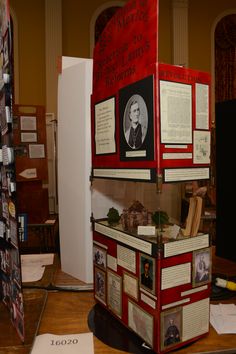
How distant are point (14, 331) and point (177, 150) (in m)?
0.61

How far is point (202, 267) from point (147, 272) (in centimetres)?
14

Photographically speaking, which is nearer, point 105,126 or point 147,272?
point 147,272

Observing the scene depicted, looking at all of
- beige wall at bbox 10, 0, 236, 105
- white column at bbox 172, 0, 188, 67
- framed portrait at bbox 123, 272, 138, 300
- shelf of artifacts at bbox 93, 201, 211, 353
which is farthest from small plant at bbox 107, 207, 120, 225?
white column at bbox 172, 0, 188, 67

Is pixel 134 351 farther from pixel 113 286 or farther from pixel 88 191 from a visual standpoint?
pixel 88 191

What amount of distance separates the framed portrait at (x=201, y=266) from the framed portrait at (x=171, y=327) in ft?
0.27

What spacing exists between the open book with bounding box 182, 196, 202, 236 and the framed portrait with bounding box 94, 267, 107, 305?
0.31 m

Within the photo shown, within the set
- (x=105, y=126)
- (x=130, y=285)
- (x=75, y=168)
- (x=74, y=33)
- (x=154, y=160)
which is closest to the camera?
(x=154, y=160)

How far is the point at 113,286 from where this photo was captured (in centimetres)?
93

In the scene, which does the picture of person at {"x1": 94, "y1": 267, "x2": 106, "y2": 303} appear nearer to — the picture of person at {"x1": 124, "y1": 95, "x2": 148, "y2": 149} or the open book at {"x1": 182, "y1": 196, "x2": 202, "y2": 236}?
the open book at {"x1": 182, "y1": 196, "x2": 202, "y2": 236}

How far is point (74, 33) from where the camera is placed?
510cm

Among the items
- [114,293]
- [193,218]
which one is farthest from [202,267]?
[114,293]

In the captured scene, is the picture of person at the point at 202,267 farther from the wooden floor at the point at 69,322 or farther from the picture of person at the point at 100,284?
→ the picture of person at the point at 100,284

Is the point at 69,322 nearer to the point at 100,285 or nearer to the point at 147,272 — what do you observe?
the point at 100,285

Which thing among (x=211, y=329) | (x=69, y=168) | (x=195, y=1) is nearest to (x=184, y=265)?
(x=211, y=329)
